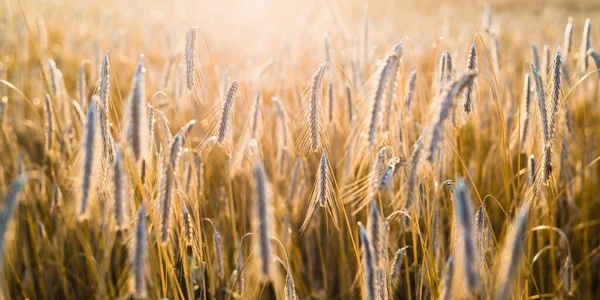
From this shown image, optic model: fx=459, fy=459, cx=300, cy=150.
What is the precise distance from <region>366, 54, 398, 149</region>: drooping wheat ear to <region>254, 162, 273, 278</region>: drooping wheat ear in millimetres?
267

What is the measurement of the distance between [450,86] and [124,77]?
398 cm

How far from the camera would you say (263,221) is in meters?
0.83

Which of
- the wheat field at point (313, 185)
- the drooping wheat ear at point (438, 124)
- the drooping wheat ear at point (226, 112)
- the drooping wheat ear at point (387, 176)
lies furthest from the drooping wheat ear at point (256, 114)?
the drooping wheat ear at point (438, 124)

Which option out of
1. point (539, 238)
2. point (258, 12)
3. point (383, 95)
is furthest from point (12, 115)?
point (258, 12)

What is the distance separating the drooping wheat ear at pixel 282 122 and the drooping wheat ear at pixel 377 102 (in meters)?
0.68

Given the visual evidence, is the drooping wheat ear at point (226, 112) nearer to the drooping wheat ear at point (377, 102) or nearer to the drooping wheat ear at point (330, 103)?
the drooping wheat ear at point (377, 102)

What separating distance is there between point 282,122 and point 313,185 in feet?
2.33

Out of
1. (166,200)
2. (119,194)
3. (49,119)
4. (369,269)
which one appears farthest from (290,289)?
(49,119)

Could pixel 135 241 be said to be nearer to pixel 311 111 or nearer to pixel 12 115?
pixel 311 111

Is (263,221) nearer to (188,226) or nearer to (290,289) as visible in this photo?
(290,289)

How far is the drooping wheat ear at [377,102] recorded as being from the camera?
999 millimetres

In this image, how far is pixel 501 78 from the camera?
2.58 m

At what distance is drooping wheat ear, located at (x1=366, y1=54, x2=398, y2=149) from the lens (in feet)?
3.28

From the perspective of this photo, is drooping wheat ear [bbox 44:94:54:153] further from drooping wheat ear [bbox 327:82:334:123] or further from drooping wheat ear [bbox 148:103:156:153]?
drooping wheat ear [bbox 327:82:334:123]
